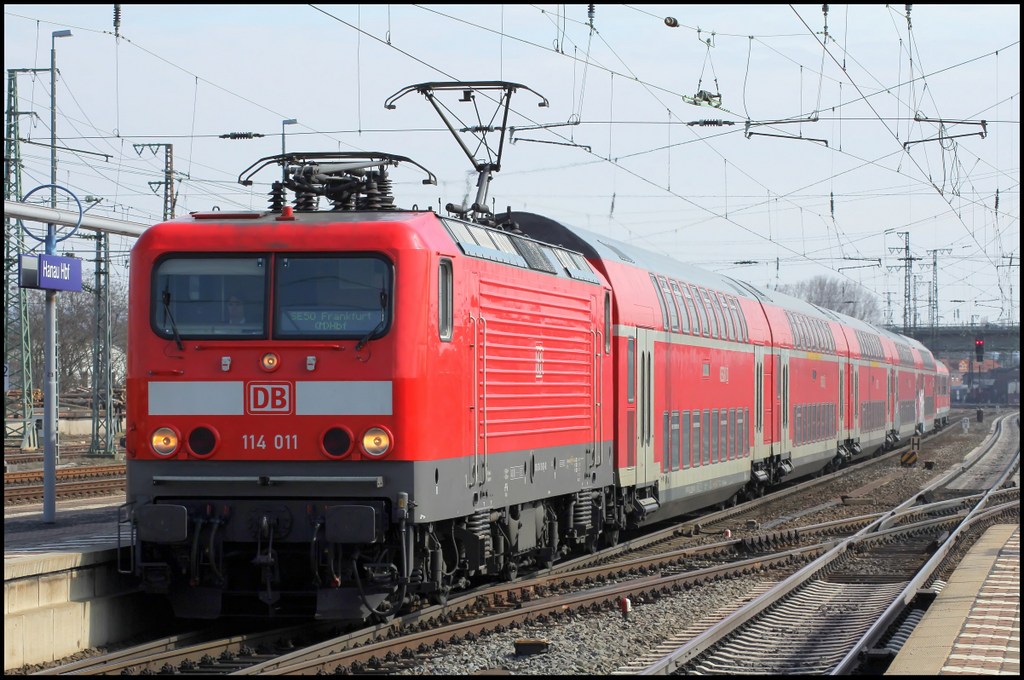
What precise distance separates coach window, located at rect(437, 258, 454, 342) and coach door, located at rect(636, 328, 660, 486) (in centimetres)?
635

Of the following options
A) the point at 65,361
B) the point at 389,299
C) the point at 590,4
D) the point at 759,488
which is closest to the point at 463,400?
the point at 389,299

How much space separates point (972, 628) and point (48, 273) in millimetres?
10751

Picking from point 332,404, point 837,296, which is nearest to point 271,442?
point 332,404

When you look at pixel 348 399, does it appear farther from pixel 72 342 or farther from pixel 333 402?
pixel 72 342

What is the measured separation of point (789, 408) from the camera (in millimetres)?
27656

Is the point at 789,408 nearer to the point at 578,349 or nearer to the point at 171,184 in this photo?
the point at 578,349

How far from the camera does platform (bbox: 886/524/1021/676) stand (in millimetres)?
9469

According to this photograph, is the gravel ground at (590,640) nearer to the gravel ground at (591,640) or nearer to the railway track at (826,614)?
the gravel ground at (591,640)

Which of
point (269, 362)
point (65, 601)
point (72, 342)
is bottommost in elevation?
point (65, 601)

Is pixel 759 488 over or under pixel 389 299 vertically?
under

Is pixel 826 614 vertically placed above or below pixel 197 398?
below

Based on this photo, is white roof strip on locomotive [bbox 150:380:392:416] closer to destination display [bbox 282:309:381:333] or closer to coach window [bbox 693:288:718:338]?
destination display [bbox 282:309:381:333]

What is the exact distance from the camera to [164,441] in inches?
429

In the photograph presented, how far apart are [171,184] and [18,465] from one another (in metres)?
7.51
